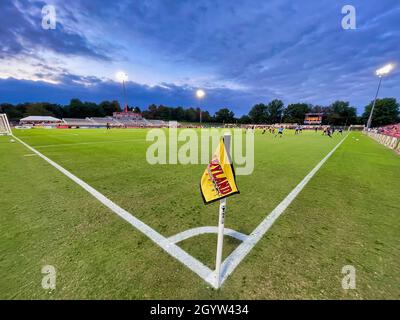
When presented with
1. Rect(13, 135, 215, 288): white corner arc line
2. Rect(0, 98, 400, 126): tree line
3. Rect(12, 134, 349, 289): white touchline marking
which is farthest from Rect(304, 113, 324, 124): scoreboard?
Rect(13, 135, 215, 288): white corner arc line

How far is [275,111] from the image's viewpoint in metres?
135

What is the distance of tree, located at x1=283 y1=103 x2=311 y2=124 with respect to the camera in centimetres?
12106

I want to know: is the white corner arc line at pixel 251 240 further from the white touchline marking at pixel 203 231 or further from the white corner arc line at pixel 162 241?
the white corner arc line at pixel 162 241

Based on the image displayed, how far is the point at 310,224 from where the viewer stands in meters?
3.67

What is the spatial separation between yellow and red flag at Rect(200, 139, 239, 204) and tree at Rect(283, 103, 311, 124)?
134026 mm

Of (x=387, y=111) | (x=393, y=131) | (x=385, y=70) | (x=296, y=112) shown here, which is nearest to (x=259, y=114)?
(x=296, y=112)

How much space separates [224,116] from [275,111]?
118 feet

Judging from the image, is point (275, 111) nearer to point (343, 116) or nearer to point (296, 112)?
point (296, 112)

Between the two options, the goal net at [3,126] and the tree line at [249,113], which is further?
the tree line at [249,113]

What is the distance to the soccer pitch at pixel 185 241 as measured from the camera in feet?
7.14

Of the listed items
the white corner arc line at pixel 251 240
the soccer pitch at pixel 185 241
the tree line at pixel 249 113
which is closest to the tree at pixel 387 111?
the tree line at pixel 249 113

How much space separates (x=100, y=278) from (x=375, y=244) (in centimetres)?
409

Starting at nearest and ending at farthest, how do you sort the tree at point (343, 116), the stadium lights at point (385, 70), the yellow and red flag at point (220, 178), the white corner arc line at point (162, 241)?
the yellow and red flag at point (220, 178) → the white corner arc line at point (162, 241) → the stadium lights at point (385, 70) → the tree at point (343, 116)
